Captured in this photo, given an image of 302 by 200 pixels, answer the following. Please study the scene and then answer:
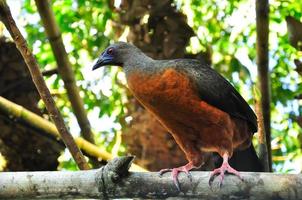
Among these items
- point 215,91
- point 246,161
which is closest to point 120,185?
point 215,91

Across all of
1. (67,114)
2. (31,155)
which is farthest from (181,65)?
(67,114)

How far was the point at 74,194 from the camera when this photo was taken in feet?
10.1

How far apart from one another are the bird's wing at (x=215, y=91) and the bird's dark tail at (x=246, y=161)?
23 cm

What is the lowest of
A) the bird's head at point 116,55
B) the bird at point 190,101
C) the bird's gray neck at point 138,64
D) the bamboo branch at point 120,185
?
the bamboo branch at point 120,185

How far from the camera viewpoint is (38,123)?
4828mm

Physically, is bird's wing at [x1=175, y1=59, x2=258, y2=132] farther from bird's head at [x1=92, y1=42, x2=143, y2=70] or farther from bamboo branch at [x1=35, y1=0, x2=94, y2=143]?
bamboo branch at [x1=35, y1=0, x2=94, y2=143]

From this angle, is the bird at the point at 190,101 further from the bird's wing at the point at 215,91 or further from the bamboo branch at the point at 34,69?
the bamboo branch at the point at 34,69

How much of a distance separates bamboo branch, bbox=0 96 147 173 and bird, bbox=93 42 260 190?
0.63 m

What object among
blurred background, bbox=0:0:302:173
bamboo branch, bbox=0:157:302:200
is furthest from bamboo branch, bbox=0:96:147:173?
bamboo branch, bbox=0:157:302:200

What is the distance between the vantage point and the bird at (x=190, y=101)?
160 inches

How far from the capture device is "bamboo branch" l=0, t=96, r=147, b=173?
473 cm

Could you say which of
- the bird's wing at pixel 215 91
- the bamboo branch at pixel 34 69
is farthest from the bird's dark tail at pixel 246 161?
the bamboo branch at pixel 34 69

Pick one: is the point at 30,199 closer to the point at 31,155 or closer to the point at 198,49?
the point at 31,155

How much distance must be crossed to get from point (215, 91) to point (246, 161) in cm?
71
